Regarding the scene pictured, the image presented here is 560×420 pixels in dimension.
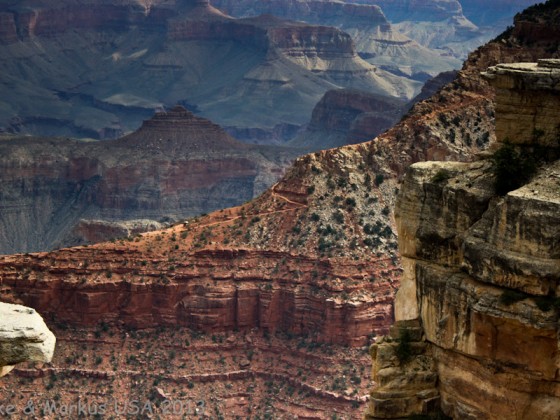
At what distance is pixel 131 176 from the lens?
620 feet

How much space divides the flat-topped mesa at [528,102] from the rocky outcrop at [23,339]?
14756mm

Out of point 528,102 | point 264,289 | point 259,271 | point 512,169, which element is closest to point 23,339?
point 512,169

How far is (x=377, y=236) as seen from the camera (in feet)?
281

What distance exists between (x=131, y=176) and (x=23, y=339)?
540ft

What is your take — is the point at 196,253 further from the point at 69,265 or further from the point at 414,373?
the point at 414,373

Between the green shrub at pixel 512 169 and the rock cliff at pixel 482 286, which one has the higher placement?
the green shrub at pixel 512 169

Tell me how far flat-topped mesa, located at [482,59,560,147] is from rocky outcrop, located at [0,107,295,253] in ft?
488

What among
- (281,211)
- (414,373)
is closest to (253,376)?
(281,211)

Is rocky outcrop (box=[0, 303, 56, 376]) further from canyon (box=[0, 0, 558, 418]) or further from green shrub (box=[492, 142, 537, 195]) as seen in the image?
canyon (box=[0, 0, 558, 418])

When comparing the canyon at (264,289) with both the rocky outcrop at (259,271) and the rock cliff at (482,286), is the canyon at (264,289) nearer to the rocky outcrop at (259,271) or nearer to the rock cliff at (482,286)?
the rocky outcrop at (259,271)

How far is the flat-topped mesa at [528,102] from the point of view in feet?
116

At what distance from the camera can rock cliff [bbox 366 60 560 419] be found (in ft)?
107

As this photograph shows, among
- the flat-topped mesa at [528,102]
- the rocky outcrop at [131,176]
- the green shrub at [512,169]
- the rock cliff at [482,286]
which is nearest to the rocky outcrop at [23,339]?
the rock cliff at [482,286]

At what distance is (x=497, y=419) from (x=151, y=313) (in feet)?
181
